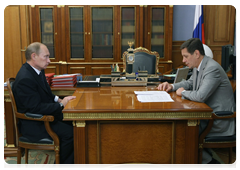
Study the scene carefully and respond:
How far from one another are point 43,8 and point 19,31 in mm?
766

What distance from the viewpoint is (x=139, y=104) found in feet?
5.82

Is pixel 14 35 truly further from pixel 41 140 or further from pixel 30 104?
pixel 41 140

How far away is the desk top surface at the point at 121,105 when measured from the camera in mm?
1637

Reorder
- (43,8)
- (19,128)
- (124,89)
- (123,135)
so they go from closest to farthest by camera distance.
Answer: (123,135) → (19,128) → (124,89) → (43,8)

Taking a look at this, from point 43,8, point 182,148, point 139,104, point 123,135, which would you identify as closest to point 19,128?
point 123,135

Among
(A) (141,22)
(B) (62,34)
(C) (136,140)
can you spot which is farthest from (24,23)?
(C) (136,140)

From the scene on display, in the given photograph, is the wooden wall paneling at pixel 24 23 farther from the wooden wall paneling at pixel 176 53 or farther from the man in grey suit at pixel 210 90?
the man in grey suit at pixel 210 90

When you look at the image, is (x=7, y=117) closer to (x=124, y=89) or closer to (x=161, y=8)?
(x=124, y=89)

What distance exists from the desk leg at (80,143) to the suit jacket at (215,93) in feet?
3.02

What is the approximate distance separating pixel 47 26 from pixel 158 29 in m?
2.45

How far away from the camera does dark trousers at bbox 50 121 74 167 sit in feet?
6.33

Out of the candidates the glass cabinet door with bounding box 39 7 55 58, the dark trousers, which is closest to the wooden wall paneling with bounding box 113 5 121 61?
the glass cabinet door with bounding box 39 7 55 58

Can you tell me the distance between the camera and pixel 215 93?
197 centimetres

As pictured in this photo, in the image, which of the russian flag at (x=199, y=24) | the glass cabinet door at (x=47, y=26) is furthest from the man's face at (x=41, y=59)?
the russian flag at (x=199, y=24)
